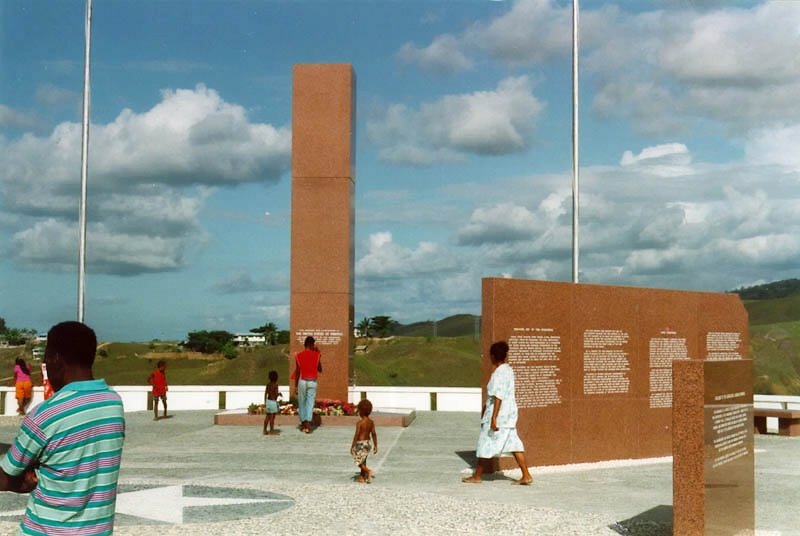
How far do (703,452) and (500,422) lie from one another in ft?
13.5

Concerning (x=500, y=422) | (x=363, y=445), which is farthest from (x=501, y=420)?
(x=363, y=445)

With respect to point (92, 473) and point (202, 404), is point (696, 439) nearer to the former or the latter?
point (92, 473)

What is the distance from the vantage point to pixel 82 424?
3.91 metres

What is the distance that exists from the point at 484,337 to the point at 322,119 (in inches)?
378

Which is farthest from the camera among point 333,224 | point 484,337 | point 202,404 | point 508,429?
point 202,404

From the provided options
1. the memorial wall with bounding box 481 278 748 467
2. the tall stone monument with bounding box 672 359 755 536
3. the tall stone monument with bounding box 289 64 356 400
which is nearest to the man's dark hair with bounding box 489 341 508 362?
the memorial wall with bounding box 481 278 748 467

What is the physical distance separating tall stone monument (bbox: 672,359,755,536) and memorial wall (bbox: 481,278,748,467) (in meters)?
4.75

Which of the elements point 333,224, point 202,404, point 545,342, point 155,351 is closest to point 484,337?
point 545,342

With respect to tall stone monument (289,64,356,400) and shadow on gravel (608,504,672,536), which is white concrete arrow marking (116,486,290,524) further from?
tall stone monument (289,64,356,400)

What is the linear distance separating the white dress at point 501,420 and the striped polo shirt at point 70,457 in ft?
26.1

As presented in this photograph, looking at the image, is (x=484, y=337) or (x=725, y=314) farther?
(x=725, y=314)

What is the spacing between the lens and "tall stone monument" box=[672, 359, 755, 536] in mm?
7828

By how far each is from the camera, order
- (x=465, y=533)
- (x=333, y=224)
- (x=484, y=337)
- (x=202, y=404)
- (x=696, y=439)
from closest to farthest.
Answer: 1. (x=696, y=439)
2. (x=465, y=533)
3. (x=484, y=337)
4. (x=333, y=224)
5. (x=202, y=404)

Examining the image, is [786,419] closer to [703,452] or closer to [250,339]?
[703,452]
